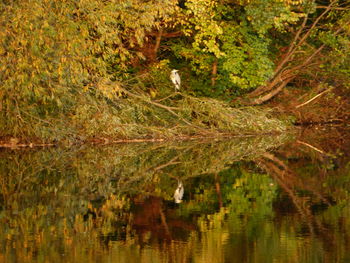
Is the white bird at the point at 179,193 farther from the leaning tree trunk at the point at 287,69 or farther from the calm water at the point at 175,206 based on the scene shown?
the leaning tree trunk at the point at 287,69

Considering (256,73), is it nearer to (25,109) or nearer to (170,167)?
(25,109)

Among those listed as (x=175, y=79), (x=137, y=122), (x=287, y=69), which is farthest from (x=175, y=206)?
(x=287, y=69)

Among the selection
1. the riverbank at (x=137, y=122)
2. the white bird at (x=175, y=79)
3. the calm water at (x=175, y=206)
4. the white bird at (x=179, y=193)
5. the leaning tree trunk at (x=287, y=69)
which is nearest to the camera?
the calm water at (x=175, y=206)

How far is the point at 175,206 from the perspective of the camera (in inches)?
390

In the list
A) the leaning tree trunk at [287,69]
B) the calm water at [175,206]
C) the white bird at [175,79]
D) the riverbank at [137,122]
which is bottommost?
the calm water at [175,206]

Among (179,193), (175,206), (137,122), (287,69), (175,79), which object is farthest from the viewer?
(287,69)

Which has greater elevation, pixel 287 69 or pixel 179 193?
pixel 287 69

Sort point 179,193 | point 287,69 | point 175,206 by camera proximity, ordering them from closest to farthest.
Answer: point 175,206, point 179,193, point 287,69

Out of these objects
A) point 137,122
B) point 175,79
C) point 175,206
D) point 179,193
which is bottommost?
point 175,206

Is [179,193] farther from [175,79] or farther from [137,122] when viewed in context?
[175,79]

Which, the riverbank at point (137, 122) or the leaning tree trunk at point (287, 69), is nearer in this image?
the riverbank at point (137, 122)

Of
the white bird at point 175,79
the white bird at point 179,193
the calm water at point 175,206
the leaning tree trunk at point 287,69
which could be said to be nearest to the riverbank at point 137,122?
the white bird at point 175,79

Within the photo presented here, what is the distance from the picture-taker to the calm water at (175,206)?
7.11 metres

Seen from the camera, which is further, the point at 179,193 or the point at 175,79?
Answer: the point at 175,79
